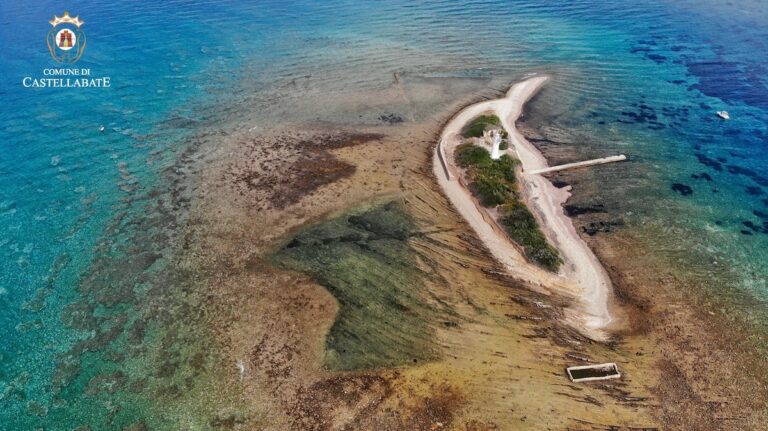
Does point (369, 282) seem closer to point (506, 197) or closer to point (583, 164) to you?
point (506, 197)

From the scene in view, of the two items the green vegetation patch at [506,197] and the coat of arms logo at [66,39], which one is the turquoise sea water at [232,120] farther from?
the green vegetation patch at [506,197]

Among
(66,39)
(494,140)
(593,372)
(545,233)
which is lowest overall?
(593,372)

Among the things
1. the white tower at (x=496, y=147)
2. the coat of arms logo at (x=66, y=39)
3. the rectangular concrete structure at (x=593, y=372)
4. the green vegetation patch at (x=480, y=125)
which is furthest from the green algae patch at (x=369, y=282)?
the coat of arms logo at (x=66, y=39)

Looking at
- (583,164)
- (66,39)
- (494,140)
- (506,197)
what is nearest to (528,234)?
(506,197)

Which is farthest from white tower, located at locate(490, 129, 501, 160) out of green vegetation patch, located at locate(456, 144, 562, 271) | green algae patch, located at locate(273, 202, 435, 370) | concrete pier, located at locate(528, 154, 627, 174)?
green algae patch, located at locate(273, 202, 435, 370)

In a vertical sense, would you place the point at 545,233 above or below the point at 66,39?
below

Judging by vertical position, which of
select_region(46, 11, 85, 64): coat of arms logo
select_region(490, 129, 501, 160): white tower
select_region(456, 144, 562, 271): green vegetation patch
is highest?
select_region(46, 11, 85, 64): coat of arms logo

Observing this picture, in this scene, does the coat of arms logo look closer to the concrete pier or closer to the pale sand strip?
the pale sand strip

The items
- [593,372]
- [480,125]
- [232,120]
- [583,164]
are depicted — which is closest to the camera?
[593,372]
